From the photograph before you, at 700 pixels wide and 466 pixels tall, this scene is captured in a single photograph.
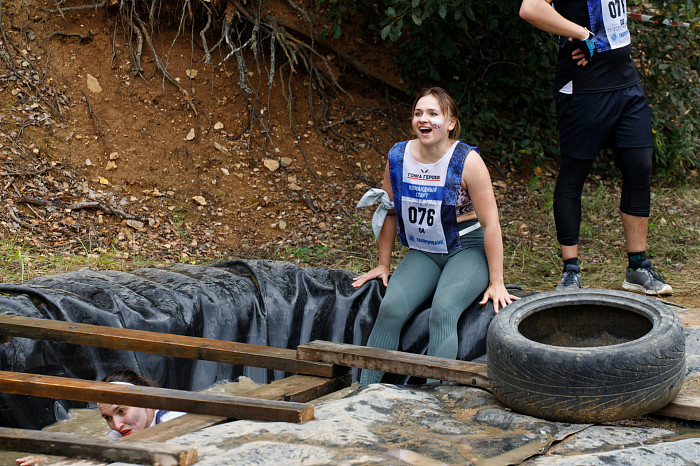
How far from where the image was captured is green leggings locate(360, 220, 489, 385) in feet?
10.6

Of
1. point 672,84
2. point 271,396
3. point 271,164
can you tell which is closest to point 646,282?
point 271,396

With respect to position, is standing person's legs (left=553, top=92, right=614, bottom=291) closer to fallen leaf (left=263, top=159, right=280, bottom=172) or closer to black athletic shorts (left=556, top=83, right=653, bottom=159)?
black athletic shorts (left=556, top=83, right=653, bottom=159)

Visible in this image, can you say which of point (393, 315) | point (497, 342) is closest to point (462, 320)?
point (393, 315)

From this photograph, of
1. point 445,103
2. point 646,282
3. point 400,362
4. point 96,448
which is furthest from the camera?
point 646,282

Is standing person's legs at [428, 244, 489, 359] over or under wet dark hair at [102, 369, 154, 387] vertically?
over

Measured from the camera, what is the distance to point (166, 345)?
300 cm

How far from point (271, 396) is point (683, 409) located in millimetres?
1463

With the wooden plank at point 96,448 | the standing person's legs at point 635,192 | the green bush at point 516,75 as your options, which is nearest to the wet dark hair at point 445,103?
the standing person's legs at point 635,192

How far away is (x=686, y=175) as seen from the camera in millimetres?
7395

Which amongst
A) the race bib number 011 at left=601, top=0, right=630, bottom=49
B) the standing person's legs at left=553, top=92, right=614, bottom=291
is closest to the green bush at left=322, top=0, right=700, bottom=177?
the race bib number 011 at left=601, top=0, right=630, bottom=49

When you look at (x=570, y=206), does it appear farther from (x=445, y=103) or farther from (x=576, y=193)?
(x=445, y=103)

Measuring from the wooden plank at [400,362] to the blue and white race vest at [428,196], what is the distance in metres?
0.75

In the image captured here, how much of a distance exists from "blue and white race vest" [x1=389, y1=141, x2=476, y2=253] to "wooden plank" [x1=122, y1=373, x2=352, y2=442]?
83cm

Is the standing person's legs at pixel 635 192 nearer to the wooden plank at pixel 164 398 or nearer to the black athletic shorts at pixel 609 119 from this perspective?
the black athletic shorts at pixel 609 119
